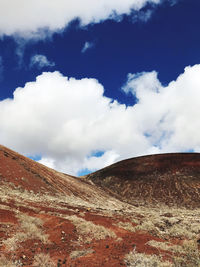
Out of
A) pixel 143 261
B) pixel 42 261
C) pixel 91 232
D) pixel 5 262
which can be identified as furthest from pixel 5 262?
pixel 91 232

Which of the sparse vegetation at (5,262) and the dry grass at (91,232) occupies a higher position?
the dry grass at (91,232)

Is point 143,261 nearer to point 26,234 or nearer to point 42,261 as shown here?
point 42,261

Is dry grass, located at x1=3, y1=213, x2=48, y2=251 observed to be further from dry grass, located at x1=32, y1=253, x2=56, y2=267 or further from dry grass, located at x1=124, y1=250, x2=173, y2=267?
dry grass, located at x1=124, y1=250, x2=173, y2=267

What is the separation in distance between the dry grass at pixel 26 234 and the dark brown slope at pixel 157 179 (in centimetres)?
4060

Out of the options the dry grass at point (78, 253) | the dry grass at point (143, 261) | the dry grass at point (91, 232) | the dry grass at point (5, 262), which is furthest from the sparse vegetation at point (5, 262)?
the dry grass at point (143, 261)

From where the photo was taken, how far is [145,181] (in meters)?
60.6

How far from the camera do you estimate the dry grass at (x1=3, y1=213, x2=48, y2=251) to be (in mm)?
8641

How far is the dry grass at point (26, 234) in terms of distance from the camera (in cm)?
864

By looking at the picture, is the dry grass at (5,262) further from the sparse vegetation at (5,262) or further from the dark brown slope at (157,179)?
the dark brown slope at (157,179)

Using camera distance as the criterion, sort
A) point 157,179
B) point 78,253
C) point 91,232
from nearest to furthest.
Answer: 1. point 78,253
2. point 91,232
3. point 157,179

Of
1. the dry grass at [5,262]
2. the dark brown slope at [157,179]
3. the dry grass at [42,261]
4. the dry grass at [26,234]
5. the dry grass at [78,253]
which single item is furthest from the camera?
the dark brown slope at [157,179]

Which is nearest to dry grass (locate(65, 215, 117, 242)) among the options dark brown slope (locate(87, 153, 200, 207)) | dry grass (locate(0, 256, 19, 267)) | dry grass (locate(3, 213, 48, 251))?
dry grass (locate(3, 213, 48, 251))

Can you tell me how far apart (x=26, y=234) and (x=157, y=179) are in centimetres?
5541

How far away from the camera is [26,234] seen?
982cm
